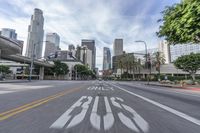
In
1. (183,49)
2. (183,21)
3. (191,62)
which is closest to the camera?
(183,21)

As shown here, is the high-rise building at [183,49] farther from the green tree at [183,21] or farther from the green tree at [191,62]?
the green tree at [183,21]

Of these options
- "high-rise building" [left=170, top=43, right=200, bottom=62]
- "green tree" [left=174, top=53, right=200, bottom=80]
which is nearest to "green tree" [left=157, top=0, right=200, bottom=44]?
"green tree" [left=174, top=53, right=200, bottom=80]

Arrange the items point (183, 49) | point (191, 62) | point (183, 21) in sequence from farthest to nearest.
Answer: point (183, 49)
point (191, 62)
point (183, 21)

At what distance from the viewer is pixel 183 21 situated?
12977mm

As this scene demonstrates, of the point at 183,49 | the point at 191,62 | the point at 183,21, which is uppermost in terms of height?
the point at 183,49

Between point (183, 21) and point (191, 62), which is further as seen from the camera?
point (191, 62)

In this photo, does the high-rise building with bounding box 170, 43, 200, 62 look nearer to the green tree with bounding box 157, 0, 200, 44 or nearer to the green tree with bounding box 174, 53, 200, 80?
the green tree with bounding box 174, 53, 200, 80

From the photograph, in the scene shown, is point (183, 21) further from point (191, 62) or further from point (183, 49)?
point (183, 49)

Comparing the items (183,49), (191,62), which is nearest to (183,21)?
(191,62)

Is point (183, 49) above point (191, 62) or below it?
above

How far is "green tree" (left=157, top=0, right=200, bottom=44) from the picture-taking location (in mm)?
12109

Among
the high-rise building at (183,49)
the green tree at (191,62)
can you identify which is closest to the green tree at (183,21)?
the green tree at (191,62)

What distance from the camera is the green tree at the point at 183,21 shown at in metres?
12.1

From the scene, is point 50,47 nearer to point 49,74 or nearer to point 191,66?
point 49,74
